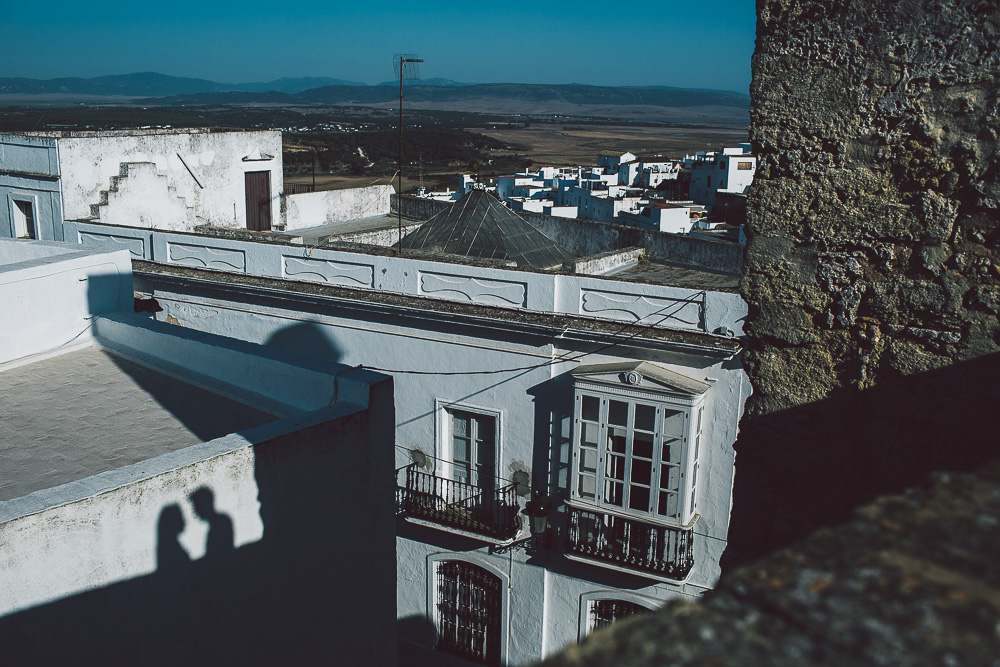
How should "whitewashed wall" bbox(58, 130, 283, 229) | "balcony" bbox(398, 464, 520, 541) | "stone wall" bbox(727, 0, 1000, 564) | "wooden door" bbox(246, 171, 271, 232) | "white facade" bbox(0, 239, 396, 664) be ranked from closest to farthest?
"stone wall" bbox(727, 0, 1000, 564) → "white facade" bbox(0, 239, 396, 664) → "balcony" bbox(398, 464, 520, 541) → "whitewashed wall" bbox(58, 130, 283, 229) → "wooden door" bbox(246, 171, 271, 232)

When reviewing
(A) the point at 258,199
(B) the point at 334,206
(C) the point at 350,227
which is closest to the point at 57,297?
(A) the point at 258,199

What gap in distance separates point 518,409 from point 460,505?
176 centimetres

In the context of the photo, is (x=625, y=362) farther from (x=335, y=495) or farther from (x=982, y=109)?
(x=982, y=109)

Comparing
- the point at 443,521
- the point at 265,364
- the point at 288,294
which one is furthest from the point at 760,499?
the point at 288,294

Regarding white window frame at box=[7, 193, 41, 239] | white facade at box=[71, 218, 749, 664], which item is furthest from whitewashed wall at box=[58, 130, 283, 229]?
white facade at box=[71, 218, 749, 664]

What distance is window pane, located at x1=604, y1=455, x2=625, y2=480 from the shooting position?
11680 millimetres

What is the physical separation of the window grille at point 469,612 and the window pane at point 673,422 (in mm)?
3790

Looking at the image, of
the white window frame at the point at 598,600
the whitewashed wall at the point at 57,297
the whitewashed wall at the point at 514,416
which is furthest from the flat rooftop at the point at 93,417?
the white window frame at the point at 598,600

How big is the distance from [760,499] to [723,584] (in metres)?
2.85

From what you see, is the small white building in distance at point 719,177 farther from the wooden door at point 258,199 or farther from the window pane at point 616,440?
the window pane at point 616,440

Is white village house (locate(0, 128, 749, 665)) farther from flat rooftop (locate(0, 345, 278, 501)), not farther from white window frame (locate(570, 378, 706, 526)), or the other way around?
flat rooftop (locate(0, 345, 278, 501))

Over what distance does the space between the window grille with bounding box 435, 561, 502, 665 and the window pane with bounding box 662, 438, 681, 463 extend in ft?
11.6

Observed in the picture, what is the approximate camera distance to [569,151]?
134 meters

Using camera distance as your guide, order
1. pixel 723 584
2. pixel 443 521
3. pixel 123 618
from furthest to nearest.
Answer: pixel 443 521 → pixel 123 618 → pixel 723 584
